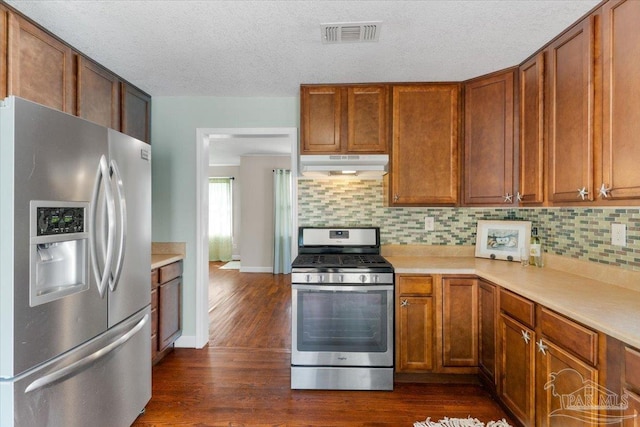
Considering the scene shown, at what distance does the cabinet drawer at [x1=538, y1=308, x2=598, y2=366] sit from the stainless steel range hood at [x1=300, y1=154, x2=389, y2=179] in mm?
1403

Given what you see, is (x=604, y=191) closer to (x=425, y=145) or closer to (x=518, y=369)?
(x=518, y=369)

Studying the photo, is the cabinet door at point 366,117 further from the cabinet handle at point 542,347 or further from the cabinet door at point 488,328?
the cabinet handle at point 542,347

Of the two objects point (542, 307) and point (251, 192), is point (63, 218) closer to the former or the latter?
point (542, 307)

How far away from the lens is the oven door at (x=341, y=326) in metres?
2.26

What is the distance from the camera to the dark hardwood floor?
1981 mm

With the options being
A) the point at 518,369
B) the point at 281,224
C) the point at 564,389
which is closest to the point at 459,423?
the point at 518,369

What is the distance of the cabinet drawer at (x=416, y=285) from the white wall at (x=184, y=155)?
1816 mm

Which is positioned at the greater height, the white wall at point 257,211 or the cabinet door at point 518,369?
the white wall at point 257,211

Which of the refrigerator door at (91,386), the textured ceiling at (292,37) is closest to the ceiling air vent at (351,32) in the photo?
the textured ceiling at (292,37)

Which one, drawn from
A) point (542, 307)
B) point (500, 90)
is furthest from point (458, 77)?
point (542, 307)

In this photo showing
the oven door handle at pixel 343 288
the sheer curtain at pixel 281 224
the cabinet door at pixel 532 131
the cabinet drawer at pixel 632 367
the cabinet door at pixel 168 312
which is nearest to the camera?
the cabinet drawer at pixel 632 367

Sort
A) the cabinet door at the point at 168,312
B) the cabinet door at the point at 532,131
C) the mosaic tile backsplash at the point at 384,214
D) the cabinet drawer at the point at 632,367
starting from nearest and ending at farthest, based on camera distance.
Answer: the cabinet drawer at the point at 632,367, the cabinet door at the point at 532,131, the cabinet door at the point at 168,312, the mosaic tile backsplash at the point at 384,214

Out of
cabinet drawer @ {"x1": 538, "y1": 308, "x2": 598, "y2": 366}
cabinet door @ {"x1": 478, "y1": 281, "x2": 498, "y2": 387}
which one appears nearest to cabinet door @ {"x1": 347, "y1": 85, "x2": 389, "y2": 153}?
cabinet door @ {"x1": 478, "y1": 281, "x2": 498, "y2": 387}

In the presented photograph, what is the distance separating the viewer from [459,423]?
1914 millimetres
